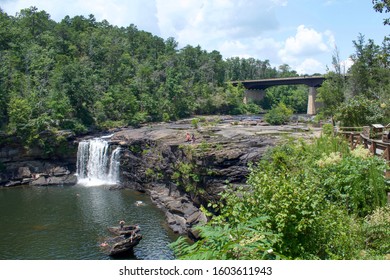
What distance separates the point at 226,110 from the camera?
2899 inches

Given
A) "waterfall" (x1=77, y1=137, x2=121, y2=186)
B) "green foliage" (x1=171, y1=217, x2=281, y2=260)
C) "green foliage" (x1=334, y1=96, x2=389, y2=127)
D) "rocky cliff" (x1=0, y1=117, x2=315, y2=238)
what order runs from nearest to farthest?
"green foliage" (x1=171, y1=217, x2=281, y2=260) < "rocky cliff" (x1=0, y1=117, x2=315, y2=238) < "green foliage" (x1=334, y1=96, x2=389, y2=127) < "waterfall" (x1=77, y1=137, x2=121, y2=186)

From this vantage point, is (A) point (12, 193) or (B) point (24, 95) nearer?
(A) point (12, 193)

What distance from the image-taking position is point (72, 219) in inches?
1035

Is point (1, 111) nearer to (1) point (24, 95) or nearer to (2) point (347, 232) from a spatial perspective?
(1) point (24, 95)

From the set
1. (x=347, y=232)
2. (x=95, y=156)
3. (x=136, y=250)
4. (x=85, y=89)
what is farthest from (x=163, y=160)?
(x=347, y=232)

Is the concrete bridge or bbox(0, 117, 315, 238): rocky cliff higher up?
the concrete bridge

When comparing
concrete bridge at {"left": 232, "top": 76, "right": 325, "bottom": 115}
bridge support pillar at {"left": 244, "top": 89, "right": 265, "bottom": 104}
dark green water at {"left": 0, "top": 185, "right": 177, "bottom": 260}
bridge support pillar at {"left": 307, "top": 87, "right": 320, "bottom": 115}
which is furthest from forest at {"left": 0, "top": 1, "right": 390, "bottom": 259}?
bridge support pillar at {"left": 307, "top": 87, "right": 320, "bottom": 115}

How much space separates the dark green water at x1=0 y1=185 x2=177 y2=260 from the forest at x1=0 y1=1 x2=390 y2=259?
503 centimetres

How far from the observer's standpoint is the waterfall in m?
38.8

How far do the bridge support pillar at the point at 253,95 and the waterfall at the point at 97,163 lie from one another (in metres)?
51.7

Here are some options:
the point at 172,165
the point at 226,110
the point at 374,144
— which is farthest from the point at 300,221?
the point at 226,110

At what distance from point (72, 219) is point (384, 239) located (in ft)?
70.3

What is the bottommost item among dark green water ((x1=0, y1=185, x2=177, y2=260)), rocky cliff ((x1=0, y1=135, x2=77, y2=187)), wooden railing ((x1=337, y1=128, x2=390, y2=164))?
dark green water ((x1=0, y1=185, x2=177, y2=260))

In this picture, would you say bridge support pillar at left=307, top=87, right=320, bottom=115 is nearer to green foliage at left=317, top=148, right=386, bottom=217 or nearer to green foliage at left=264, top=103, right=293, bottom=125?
green foliage at left=264, top=103, right=293, bottom=125
